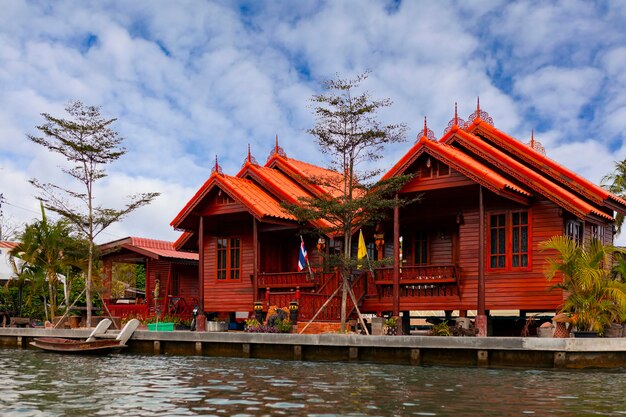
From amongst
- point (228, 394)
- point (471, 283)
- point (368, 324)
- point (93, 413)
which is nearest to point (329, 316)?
point (368, 324)

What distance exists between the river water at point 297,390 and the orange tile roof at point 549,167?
8304 millimetres

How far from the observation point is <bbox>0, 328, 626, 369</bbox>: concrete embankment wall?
20312 mm

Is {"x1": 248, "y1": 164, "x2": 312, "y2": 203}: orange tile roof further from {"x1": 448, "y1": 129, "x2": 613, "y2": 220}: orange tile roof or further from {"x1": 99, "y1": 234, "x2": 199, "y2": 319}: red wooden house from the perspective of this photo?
{"x1": 448, "y1": 129, "x2": 613, "y2": 220}: orange tile roof

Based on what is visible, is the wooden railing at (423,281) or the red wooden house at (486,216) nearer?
the red wooden house at (486,216)

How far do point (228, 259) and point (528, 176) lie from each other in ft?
47.3

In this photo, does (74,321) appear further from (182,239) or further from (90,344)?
(90,344)

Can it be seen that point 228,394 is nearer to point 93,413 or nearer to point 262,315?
point 93,413

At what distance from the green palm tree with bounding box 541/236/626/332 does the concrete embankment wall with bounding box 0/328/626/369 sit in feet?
4.73

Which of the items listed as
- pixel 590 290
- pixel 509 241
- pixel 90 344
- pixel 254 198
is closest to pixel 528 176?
pixel 509 241

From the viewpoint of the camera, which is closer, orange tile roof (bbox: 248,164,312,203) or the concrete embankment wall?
the concrete embankment wall

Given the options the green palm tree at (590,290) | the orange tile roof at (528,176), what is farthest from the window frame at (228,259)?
the green palm tree at (590,290)

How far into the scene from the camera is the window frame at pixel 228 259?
113ft

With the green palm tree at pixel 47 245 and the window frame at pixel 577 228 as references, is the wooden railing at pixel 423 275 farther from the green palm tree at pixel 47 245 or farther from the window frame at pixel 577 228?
the green palm tree at pixel 47 245

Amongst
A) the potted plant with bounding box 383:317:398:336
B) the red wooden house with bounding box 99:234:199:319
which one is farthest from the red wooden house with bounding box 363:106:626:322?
the red wooden house with bounding box 99:234:199:319
